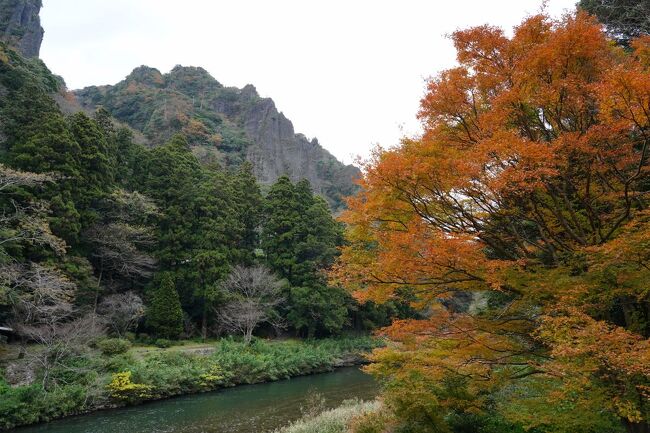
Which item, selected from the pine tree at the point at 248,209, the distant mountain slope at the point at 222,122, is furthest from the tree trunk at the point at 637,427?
the distant mountain slope at the point at 222,122

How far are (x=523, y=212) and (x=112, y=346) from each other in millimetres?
17353

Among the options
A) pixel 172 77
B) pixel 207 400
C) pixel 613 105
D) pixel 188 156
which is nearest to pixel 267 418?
pixel 207 400

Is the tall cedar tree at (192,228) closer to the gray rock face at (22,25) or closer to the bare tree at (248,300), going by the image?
the bare tree at (248,300)

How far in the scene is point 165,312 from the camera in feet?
72.2

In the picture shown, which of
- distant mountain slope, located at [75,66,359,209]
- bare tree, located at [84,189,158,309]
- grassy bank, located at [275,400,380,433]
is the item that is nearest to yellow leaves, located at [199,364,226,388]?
bare tree, located at [84,189,158,309]

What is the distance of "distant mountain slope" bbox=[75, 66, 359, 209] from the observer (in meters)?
61.2

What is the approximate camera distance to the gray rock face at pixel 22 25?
52.2 metres

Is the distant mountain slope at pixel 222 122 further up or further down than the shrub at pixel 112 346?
further up

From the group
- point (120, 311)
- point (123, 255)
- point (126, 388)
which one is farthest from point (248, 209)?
point (126, 388)

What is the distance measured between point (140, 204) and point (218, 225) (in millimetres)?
5218

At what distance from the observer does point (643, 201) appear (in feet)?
20.1

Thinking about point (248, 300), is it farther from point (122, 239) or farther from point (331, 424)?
point (331, 424)

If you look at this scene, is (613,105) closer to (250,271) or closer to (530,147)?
(530,147)

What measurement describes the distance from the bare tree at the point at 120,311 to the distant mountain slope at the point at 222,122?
36641 mm
